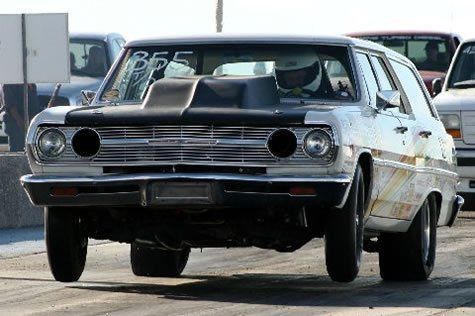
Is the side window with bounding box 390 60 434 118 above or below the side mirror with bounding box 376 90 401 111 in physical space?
below

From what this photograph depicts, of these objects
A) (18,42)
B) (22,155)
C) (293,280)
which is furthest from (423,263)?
(18,42)

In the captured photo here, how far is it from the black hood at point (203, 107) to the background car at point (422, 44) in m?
15.4

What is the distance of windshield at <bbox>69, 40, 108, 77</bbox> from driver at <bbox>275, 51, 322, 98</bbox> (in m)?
15.4

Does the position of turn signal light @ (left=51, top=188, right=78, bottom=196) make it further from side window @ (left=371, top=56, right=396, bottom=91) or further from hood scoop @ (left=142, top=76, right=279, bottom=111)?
side window @ (left=371, top=56, right=396, bottom=91)

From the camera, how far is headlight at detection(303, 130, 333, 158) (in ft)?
35.1

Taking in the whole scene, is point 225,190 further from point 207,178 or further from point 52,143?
point 52,143

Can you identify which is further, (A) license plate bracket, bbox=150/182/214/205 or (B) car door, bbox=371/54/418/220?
(B) car door, bbox=371/54/418/220

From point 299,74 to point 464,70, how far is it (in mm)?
9252

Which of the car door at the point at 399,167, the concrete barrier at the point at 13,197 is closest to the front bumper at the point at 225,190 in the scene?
the car door at the point at 399,167

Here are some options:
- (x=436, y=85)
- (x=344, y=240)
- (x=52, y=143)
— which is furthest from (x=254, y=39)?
(x=436, y=85)

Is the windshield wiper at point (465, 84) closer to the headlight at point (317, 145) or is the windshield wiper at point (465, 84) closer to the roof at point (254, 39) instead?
the roof at point (254, 39)

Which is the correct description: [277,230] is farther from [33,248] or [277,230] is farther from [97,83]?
[97,83]

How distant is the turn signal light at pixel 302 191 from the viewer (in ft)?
34.7

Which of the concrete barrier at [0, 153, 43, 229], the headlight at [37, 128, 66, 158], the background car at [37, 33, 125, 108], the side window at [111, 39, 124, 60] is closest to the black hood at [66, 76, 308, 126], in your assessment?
the headlight at [37, 128, 66, 158]
